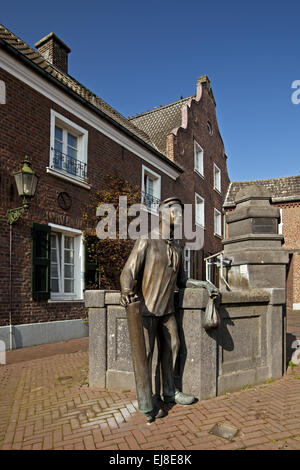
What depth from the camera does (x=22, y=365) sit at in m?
5.97

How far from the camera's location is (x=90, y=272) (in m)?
9.64

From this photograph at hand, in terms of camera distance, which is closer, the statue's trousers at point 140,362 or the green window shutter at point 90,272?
the statue's trousers at point 140,362

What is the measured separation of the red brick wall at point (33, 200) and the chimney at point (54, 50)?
3673 millimetres

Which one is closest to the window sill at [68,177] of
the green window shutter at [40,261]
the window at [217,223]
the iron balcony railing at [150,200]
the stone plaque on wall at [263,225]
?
the green window shutter at [40,261]

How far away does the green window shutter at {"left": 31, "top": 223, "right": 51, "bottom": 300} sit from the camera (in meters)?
7.95

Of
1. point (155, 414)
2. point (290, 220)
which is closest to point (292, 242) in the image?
point (290, 220)

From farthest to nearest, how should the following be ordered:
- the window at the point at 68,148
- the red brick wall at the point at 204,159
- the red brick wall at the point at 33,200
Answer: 1. the red brick wall at the point at 204,159
2. the window at the point at 68,148
3. the red brick wall at the point at 33,200

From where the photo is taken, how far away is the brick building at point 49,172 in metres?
7.58

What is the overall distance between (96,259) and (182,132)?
942cm

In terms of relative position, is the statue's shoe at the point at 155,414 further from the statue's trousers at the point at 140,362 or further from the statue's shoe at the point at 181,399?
the statue's shoe at the point at 181,399

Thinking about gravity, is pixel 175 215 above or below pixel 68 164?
below

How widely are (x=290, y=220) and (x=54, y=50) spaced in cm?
1465

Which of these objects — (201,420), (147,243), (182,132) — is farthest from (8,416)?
(182,132)

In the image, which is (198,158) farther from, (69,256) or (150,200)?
(69,256)
